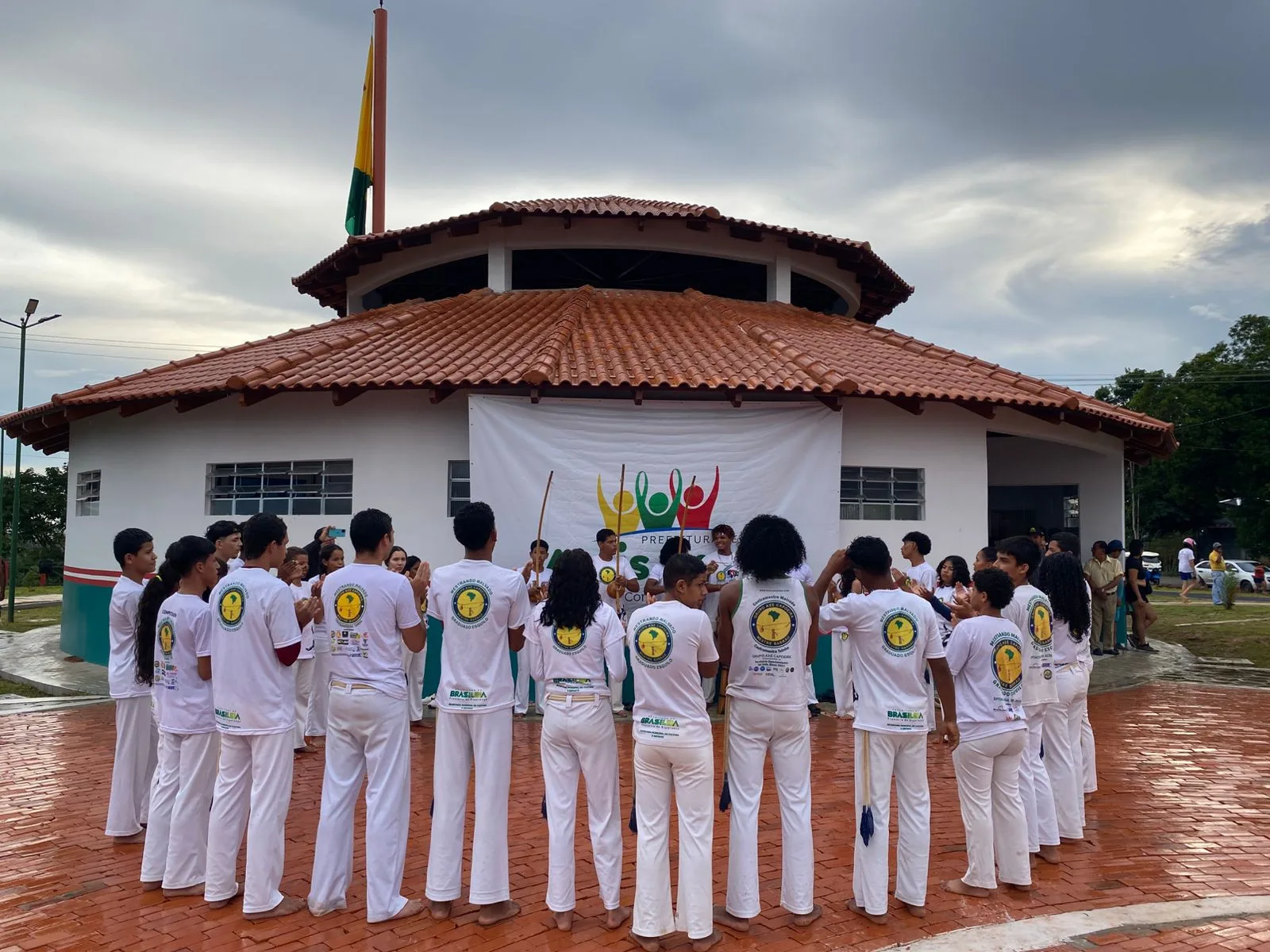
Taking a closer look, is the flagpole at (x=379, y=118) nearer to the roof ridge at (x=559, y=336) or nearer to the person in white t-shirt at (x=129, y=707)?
the roof ridge at (x=559, y=336)

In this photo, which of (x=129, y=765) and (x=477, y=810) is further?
(x=129, y=765)

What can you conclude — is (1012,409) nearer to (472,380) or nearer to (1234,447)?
(472,380)

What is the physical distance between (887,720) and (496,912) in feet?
6.72

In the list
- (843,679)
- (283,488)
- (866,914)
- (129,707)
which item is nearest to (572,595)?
(866,914)

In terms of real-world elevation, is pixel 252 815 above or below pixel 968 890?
above

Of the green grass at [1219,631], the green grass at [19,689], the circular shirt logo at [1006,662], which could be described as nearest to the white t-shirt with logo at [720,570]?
the circular shirt logo at [1006,662]

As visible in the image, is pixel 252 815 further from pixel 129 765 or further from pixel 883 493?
pixel 883 493

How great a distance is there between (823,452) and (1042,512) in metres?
7.18

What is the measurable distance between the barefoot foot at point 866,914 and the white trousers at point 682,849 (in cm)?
78

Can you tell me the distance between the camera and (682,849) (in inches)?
152

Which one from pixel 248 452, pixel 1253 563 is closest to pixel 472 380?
pixel 248 452

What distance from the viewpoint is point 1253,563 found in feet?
107

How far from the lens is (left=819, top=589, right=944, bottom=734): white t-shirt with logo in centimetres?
413

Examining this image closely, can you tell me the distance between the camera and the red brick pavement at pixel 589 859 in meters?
3.95
